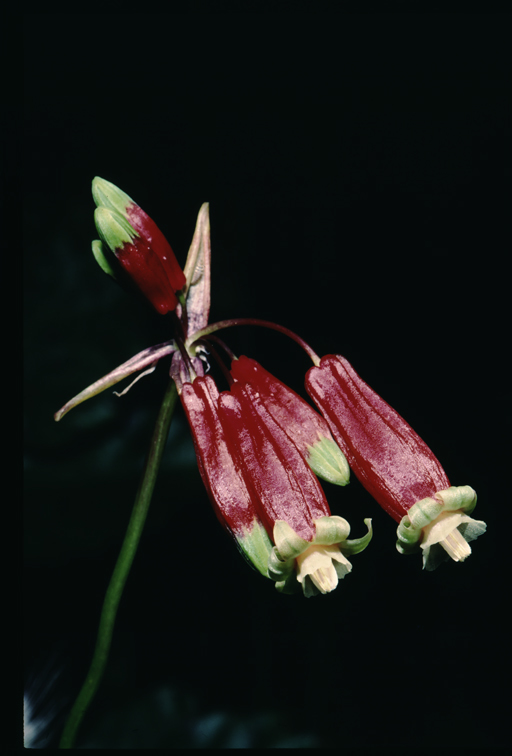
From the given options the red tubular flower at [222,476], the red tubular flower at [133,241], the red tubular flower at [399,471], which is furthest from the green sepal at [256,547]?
the red tubular flower at [133,241]

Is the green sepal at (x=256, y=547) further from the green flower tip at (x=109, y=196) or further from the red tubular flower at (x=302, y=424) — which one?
the green flower tip at (x=109, y=196)

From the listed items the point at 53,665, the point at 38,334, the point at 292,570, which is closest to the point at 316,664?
the point at 53,665

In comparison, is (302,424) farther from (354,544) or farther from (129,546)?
(129,546)

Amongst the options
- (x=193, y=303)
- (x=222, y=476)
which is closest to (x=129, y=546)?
(x=222, y=476)

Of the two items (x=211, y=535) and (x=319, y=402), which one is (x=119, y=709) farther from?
(x=319, y=402)

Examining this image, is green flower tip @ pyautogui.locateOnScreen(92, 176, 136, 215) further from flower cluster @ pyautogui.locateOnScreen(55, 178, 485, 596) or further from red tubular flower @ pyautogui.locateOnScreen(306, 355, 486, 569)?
red tubular flower @ pyautogui.locateOnScreen(306, 355, 486, 569)

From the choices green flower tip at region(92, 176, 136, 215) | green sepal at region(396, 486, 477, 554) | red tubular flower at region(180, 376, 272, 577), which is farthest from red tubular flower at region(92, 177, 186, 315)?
green sepal at region(396, 486, 477, 554)

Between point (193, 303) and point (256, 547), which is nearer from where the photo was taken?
point (256, 547)
